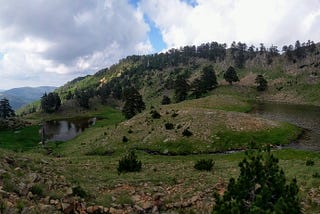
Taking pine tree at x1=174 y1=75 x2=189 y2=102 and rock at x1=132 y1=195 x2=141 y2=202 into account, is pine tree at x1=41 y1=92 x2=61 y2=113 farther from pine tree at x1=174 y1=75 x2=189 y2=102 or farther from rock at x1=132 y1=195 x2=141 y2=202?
rock at x1=132 y1=195 x2=141 y2=202

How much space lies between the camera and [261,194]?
13.2 meters

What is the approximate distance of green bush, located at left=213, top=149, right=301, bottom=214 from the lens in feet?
39.6

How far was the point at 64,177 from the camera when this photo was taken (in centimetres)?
2205

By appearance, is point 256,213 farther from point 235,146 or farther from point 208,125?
point 208,125

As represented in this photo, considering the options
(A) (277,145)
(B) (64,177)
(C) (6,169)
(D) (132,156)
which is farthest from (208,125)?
(C) (6,169)

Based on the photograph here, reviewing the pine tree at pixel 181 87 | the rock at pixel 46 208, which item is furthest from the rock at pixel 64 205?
the pine tree at pixel 181 87

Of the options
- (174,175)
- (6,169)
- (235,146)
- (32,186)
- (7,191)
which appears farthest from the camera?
(235,146)

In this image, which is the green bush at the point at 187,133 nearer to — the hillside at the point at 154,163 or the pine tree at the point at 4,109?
the hillside at the point at 154,163

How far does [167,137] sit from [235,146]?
12159mm

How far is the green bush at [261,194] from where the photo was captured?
12.1m

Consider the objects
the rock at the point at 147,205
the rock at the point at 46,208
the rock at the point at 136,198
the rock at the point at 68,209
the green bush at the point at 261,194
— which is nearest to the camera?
the green bush at the point at 261,194

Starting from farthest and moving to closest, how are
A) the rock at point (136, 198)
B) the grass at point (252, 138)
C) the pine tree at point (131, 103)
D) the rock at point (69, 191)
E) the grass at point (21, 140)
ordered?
1. the pine tree at point (131, 103)
2. the grass at point (21, 140)
3. the grass at point (252, 138)
4. the rock at point (136, 198)
5. the rock at point (69, 191)

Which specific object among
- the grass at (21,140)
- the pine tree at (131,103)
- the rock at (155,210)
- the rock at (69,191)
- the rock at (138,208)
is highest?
the pine tree at (131,103)

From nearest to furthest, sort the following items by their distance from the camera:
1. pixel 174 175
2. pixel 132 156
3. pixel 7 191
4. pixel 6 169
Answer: pixel 7 191 → pixel 6 169 → pixel 174 175 → pixel 132 156
